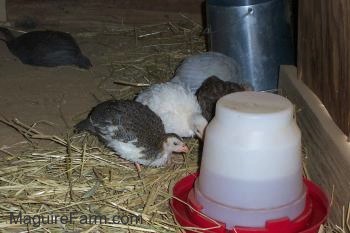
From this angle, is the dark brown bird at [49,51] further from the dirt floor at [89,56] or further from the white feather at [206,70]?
the white feather at [206,70]

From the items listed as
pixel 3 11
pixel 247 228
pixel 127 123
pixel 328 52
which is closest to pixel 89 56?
pixel 3 11

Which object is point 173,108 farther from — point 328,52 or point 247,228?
point 247,228

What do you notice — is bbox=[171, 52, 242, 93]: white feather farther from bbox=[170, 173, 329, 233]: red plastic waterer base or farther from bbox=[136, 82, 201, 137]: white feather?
bbox=[170, 173, 329, 233]: red plastic waterer base

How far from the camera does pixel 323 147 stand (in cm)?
265

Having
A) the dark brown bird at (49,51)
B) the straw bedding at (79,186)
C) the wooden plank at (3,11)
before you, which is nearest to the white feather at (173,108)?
the straw bedding at (79,186)

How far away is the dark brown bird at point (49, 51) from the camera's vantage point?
4.73 m

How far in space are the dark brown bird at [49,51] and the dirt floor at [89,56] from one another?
0.19ft

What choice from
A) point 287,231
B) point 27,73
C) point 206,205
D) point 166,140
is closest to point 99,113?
point 166,140

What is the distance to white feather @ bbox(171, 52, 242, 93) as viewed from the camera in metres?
3.90

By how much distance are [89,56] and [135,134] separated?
2.06 m

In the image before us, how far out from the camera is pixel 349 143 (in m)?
2.41

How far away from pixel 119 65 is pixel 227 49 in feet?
3.14

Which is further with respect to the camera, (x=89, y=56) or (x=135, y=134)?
(x=89, y=56)

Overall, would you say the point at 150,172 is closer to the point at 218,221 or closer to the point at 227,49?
the point at 218,221
